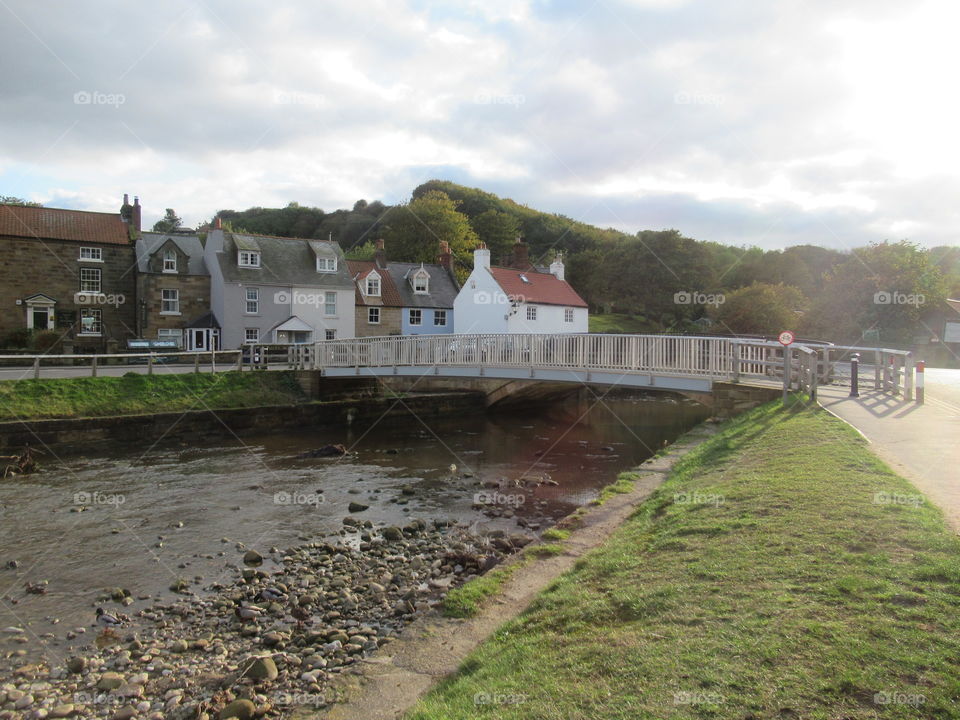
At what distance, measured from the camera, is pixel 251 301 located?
41.8 meters

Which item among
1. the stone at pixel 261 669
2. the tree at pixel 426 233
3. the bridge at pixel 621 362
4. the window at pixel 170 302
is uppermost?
the tree at pixel 426 233

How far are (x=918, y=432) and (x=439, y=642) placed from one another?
10.7m

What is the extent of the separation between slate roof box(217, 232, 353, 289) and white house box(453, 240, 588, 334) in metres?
8.91

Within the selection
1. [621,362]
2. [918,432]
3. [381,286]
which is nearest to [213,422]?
[621,362]

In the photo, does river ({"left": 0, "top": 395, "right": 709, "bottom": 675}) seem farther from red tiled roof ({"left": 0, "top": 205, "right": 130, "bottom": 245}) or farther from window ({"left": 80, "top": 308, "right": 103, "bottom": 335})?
red tiled roof ({"left": 0, "top": 205, "right": 130, "bottom": 245})

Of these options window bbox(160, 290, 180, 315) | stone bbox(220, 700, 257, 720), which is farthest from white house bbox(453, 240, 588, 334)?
stone bbox(220, 700, 257, 720)

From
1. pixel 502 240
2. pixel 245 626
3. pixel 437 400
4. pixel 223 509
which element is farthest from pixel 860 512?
pixel 502 240

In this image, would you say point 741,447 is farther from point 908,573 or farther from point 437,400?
point 437,400

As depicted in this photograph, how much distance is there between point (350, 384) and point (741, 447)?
2138 centimetres

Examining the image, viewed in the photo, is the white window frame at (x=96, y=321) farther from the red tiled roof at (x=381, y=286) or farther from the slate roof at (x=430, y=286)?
the slate roof at (x=430, y=286)

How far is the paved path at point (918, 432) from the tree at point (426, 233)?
5375cm

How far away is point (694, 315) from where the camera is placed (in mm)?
67562

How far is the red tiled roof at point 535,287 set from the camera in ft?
136

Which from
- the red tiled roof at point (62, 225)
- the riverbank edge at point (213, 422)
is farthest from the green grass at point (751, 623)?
the red tiled roof at point (62, 225)
